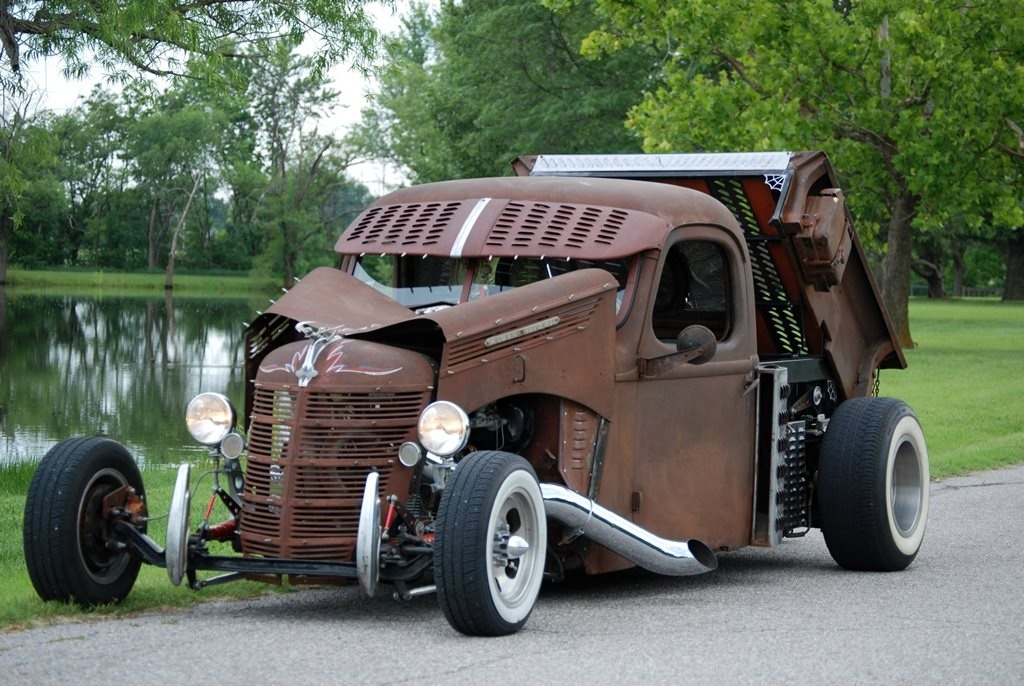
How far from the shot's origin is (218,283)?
87.5 meters

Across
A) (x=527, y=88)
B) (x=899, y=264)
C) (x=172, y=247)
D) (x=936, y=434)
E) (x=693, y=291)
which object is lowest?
(x=936, y=434)

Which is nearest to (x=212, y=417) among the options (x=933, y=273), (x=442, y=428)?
(x=442, y=428)

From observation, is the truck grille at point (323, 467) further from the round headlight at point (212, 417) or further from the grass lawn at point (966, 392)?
the grass lawn at point (966, 392)

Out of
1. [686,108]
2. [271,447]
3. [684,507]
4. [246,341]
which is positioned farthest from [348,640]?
[686,108]

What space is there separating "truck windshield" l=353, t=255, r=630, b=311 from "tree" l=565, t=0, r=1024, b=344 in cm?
1870

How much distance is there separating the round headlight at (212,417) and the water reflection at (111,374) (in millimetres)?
4661

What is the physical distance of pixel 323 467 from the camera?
641 centimetres

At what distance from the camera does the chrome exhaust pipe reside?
6.91 m

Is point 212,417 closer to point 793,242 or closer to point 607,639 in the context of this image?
point 607,639

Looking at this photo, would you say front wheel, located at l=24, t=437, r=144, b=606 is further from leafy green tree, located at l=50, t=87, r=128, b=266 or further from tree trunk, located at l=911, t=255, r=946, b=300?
tree trunk, located at l=911, t=255, r=946, b=300

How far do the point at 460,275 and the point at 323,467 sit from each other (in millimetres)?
1873

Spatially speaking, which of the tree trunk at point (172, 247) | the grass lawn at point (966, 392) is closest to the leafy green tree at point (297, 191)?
the tree trunk at point (172, 247)

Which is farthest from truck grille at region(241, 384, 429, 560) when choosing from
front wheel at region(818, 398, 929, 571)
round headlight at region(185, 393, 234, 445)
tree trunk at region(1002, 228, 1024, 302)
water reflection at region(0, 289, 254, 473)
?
tree trunk at region(1002, 228, 1024, 302)

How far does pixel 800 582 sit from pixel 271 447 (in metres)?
3.24
